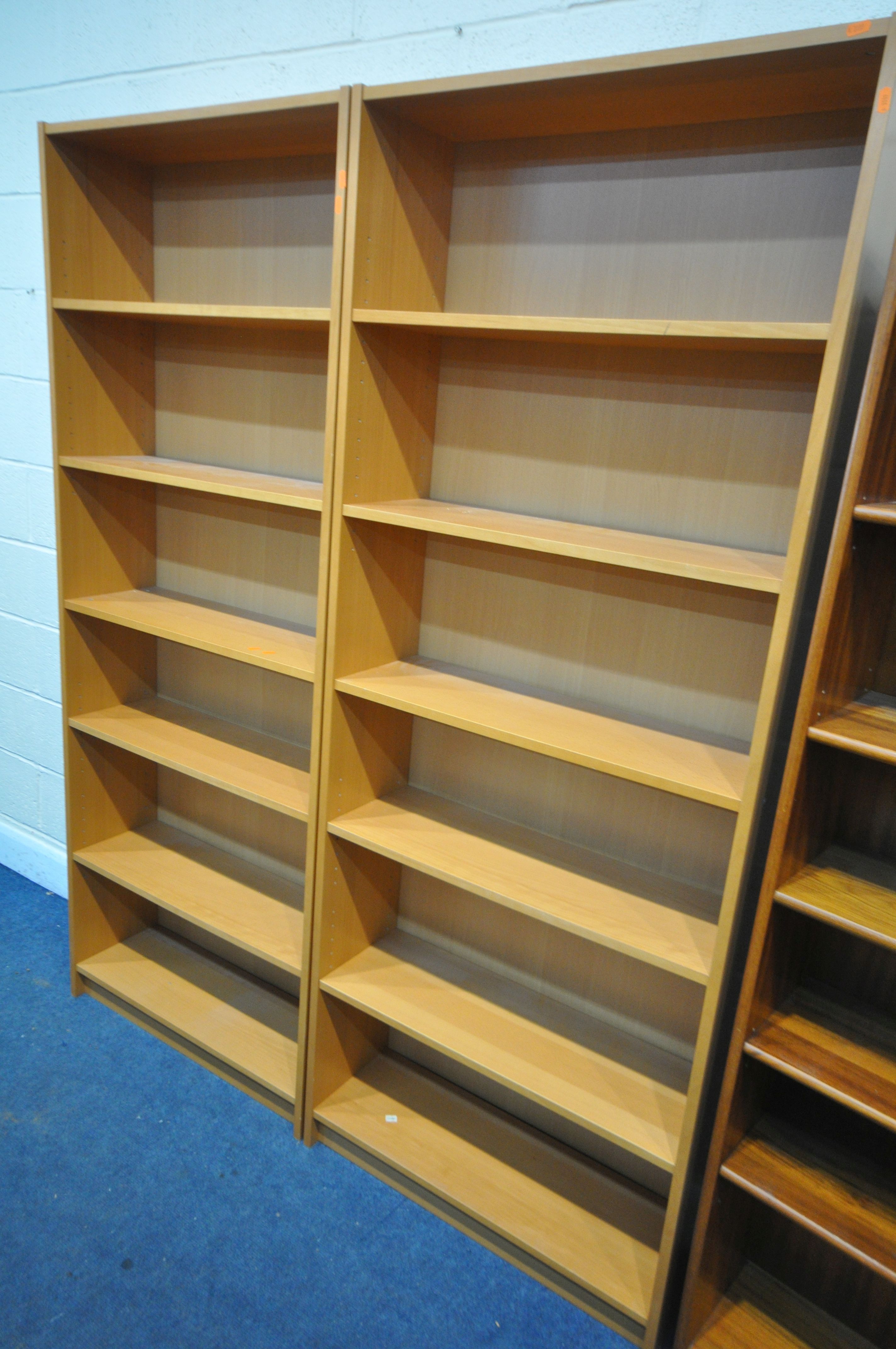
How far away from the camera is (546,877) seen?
1.77m

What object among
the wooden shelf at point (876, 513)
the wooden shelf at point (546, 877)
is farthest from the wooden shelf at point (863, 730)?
the wooden shelf at point (546, 877)

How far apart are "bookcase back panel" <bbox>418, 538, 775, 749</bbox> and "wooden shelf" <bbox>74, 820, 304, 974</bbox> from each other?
0.81 metres

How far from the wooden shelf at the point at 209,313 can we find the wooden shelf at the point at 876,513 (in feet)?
3.27

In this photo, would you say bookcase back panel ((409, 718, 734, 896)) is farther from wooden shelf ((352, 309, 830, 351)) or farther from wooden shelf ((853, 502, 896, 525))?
wooden shelf ((352, 309, 830, 351))

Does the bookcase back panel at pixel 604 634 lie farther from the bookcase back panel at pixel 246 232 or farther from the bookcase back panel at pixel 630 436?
the bookcase back panel at pixel 246 232

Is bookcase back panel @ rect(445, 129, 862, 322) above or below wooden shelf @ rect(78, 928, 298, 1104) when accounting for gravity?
above

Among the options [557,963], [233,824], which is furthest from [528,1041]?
[233,824]

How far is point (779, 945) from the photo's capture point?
4.76 feet

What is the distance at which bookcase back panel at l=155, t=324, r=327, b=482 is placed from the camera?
6.79 ft

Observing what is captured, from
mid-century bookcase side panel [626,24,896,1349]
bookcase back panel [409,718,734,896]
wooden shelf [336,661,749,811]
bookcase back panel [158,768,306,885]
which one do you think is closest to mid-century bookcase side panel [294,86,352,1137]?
wooden shelf [336,661,749,811]

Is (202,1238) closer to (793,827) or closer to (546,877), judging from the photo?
(546,877)

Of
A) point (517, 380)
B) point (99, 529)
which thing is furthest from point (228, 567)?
point (517, 380)

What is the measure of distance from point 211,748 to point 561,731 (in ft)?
3.44

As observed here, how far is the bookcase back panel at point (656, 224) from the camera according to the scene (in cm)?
145
